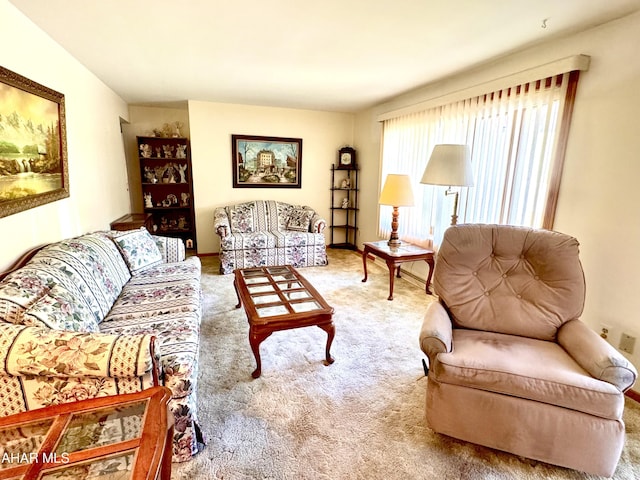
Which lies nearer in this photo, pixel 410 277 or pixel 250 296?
pixel 250 296

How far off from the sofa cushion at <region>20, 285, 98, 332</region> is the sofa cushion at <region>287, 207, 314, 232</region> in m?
3.23

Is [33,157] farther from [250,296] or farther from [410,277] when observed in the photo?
[410,277]

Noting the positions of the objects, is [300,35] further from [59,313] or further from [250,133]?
[250,133]

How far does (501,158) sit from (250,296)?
240 cm

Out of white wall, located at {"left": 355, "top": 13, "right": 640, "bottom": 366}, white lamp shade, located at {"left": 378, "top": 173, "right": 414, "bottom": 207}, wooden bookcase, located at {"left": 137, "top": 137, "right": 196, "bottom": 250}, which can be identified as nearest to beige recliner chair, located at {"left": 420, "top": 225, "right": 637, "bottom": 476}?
white wall, located at {"left": 355, "top": 13, "right": 640, "bottom": 366}

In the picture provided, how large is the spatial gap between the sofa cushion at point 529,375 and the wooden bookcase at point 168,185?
14.4ft

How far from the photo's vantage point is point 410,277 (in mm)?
4098

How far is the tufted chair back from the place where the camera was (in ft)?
5.90

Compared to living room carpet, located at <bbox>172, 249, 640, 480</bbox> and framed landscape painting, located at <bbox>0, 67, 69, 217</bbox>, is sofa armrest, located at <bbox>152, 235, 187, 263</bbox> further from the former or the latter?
framed landscape painting, located at <bbox>0, 67, 69, 217</bbox>

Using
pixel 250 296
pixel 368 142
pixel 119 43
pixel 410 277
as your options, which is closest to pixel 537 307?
pixel 250 296

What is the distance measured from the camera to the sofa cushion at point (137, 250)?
2711 mm

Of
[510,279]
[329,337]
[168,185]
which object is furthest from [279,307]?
[168,185]

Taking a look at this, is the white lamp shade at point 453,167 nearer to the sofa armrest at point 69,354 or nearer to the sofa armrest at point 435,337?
the sofa armrest at point 435,337

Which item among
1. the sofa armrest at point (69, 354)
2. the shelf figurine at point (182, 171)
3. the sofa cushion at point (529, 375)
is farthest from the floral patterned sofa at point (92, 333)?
the shelf figurine at point (182, 171)
